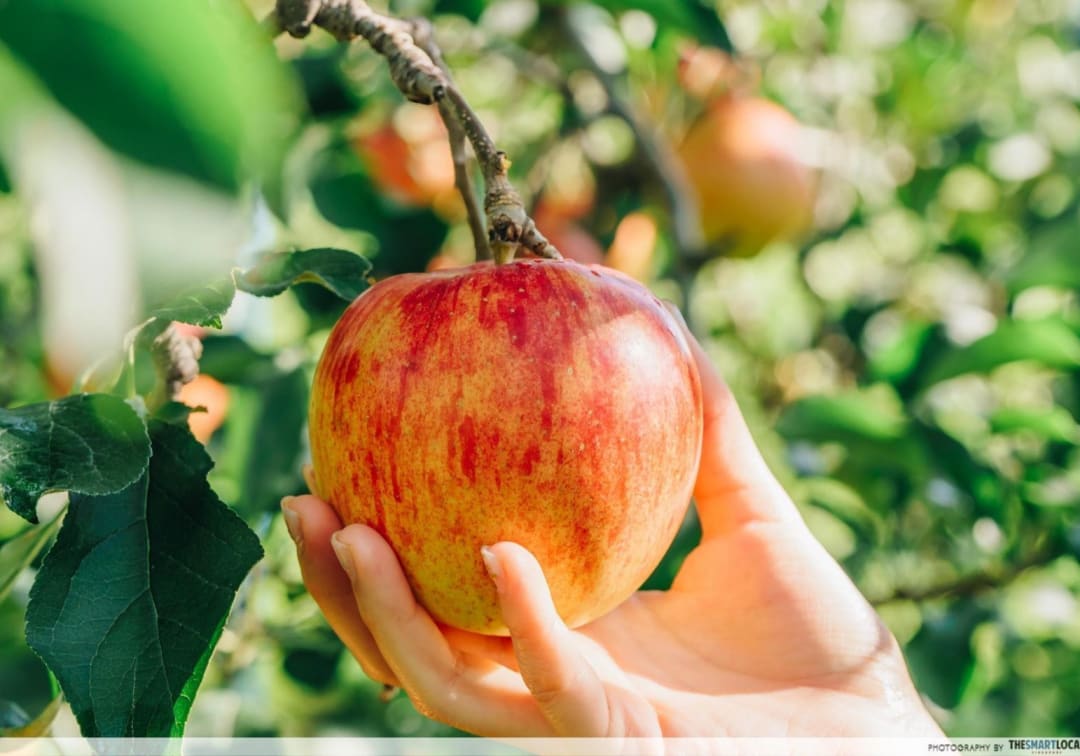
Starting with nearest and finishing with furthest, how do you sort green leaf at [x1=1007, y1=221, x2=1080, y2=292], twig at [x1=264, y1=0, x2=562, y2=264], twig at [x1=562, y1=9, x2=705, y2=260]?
1. twig at [x1=264, y1=0, x2=562, y2=264]
2. green leaf at [x1=1007, y1=221, x2=1080, y2=292]
3. twig at [x1=562, y1=9, x2=705, y2=260]

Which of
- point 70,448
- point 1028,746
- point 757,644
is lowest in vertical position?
point 1028,746

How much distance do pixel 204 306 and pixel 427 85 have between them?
19 centimetres

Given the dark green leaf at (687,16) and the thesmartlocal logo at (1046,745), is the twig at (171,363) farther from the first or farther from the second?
the thesmartlocal logo at (1046,745)

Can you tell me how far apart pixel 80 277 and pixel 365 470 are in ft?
1.59

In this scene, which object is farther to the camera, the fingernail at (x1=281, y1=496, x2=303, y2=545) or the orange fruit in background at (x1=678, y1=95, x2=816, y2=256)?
the orange fruit in background at (x1=678, y1=95, x2=816, y2=256)

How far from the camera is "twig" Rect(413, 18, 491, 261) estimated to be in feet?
2.10

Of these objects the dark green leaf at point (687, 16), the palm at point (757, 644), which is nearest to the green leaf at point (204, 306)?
the palm at point (757, 644)

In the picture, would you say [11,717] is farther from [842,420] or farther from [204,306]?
[842,420]

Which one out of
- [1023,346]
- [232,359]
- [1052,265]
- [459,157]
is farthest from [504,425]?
[1052,265]

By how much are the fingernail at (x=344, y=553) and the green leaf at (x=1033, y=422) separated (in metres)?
0.92

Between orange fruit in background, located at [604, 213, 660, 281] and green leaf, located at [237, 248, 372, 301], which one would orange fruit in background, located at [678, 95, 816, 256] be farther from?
green leaf, located at [237, 248, 372, 301]

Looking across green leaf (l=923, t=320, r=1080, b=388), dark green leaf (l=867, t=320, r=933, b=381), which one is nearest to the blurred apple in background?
dark green leaf (l=867, t=320, r=933, b=381)

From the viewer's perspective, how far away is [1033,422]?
120 cm

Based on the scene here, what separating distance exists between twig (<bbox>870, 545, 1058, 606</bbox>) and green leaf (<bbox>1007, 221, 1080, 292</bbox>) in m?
0.36
